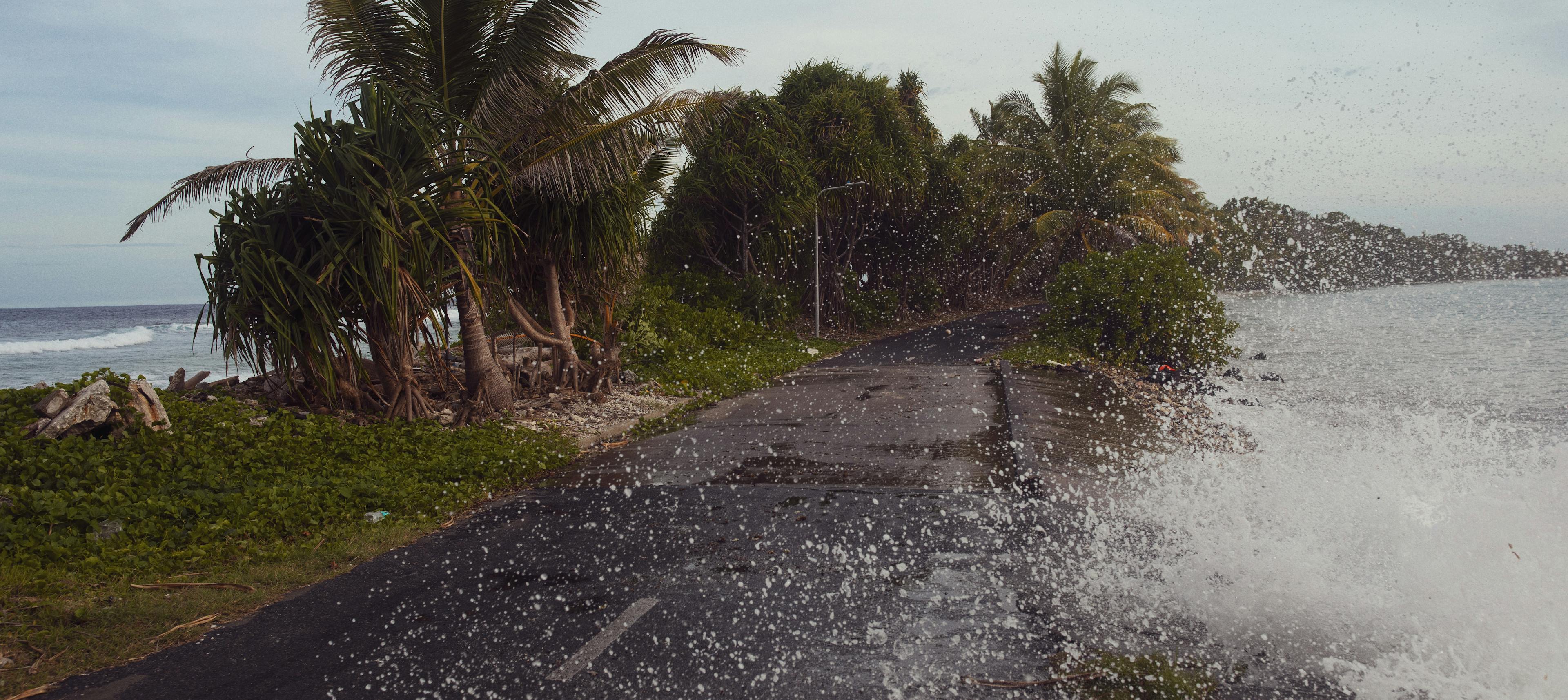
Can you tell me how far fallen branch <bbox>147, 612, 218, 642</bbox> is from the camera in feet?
14.8

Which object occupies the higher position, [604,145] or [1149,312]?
[604,145]

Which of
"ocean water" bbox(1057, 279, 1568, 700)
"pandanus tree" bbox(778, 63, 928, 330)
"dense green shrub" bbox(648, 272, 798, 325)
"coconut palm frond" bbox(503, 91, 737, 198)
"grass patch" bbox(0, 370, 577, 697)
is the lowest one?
"ocean water" bbox(1057, 279, 1568, 700)

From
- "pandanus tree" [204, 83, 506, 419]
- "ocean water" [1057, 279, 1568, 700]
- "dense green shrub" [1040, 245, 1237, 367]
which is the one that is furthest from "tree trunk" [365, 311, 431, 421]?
"dense green shrub" [1040, 245, 1237, 367]

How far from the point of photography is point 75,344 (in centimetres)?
4856

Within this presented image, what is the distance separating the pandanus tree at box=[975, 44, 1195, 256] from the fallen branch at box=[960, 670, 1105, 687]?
2508cm

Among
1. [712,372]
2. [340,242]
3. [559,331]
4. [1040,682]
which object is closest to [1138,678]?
[1040,682]

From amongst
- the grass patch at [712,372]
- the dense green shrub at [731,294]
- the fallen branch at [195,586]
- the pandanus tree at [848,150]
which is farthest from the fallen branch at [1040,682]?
the pandanus tree at [848,150]

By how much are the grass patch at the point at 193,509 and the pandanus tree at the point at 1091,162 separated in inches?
918

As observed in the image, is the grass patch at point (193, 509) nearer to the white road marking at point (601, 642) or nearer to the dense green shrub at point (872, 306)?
the white road marking at point (601, 642)

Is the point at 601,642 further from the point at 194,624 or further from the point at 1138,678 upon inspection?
the point at 1138,678

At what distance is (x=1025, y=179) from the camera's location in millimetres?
32312

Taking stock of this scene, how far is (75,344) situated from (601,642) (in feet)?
196

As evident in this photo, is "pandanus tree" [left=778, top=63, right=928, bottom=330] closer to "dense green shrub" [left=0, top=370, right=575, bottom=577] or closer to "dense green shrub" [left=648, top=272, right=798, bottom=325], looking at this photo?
"dense green shrub" [left=648, top=272, right=798, bottom=325]

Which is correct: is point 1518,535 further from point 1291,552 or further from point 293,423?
point 293,423
